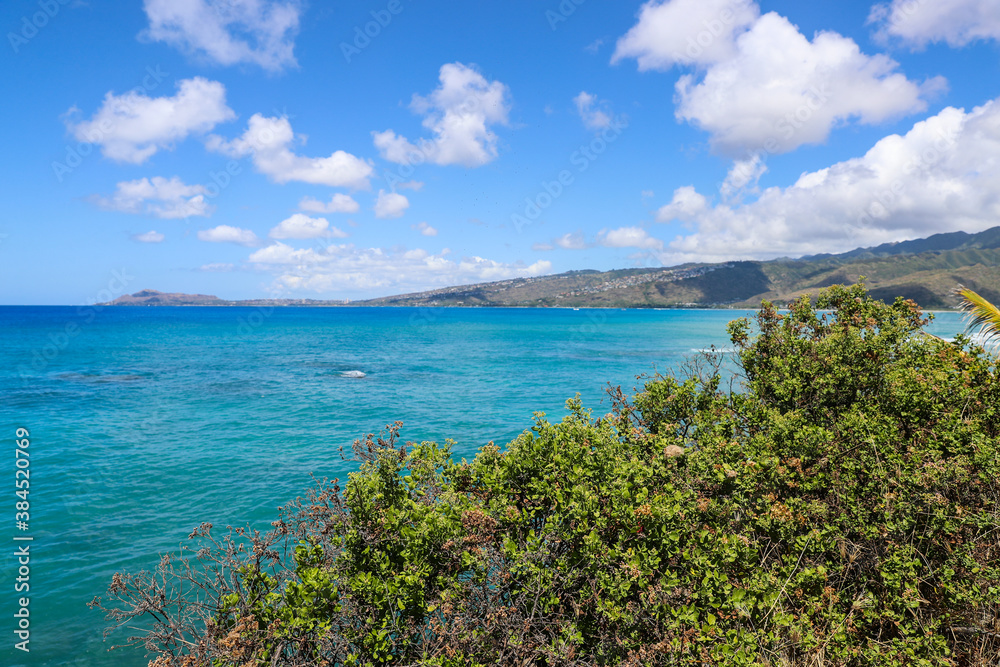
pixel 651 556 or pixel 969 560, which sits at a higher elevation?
pixel 651 556

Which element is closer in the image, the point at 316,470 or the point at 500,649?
the point at 500,649

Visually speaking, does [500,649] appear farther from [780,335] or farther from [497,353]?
[497,353]

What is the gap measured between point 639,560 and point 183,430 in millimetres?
31321

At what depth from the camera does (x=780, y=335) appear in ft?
46.8

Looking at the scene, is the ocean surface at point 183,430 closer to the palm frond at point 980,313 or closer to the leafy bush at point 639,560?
the leafy bush at point 639,560

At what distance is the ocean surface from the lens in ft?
48.9

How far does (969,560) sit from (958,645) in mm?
1585

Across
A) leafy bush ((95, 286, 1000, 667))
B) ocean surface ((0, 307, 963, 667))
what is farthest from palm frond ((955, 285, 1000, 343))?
ocean surface ((0, 307, 963, 667))

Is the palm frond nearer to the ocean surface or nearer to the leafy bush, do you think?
the leafy bush

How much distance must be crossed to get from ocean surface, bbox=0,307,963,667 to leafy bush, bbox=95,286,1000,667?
8.71m

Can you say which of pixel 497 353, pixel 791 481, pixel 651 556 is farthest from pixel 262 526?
pixel 497 353

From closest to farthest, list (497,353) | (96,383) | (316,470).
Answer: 1. (316,470)
2. (96,383)
3. (497,353)

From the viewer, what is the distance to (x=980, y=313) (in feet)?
49.5

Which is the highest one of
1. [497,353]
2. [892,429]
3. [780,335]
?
[780,335]
